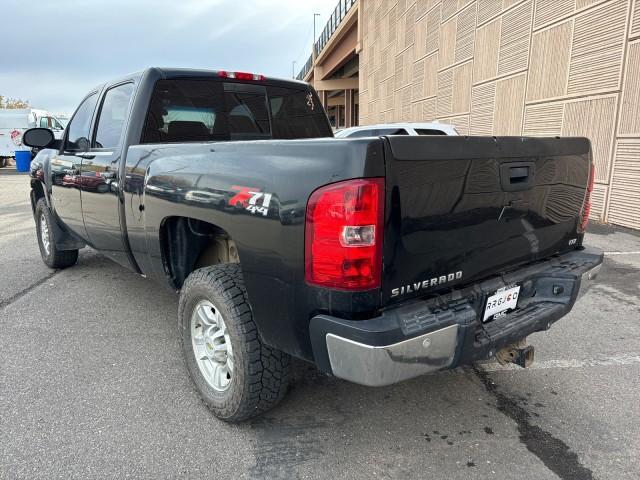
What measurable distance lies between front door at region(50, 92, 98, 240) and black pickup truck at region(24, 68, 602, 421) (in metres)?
0.88

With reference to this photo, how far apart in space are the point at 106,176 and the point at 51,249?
2.49 m

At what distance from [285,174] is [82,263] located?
492 centimetres

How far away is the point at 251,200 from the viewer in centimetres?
233

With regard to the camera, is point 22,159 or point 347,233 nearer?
point 347,233

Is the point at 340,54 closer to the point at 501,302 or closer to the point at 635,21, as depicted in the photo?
the point at 635,21

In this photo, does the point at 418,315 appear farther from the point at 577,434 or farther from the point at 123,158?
the point at 123,158

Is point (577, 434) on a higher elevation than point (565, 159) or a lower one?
lower

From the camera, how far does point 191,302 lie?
113 inches

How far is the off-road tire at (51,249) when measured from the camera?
552 cm

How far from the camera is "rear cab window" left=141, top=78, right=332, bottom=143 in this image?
146 inches

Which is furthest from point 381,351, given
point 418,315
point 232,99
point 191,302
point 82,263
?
point 82,263

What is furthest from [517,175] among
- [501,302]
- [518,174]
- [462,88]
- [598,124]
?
[462,88]

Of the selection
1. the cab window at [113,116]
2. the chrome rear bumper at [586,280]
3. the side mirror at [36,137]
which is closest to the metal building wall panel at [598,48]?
the chrome rear bumper at [586,280]

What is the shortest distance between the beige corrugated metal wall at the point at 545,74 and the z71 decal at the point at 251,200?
24.5 ft
